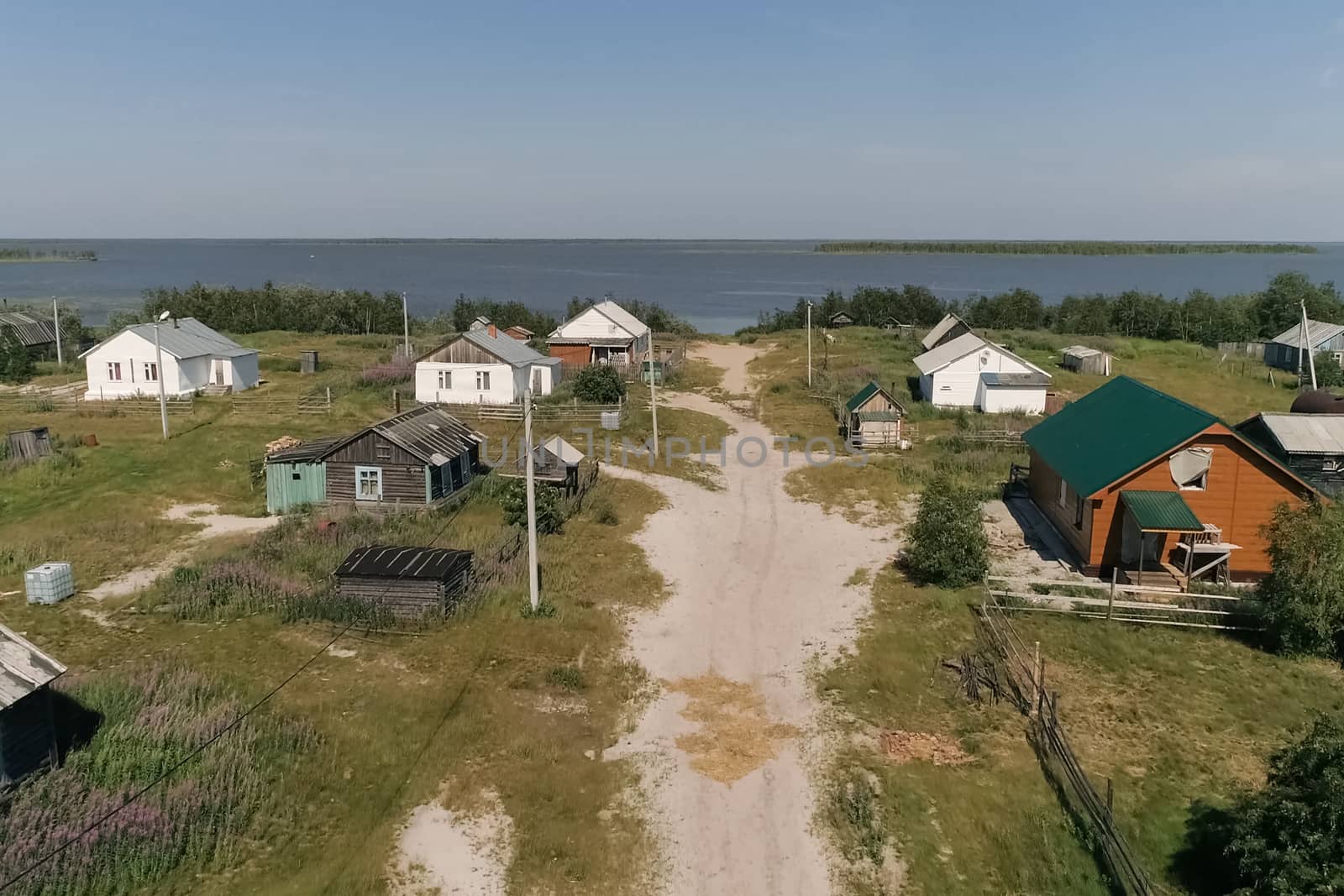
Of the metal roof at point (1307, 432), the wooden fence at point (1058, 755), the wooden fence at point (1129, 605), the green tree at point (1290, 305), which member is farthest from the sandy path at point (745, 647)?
the green tree at point (1290, 305)

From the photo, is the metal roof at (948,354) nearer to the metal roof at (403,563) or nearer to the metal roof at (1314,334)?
the metal roof at (1314,334)

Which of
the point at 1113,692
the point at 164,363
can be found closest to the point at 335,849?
the point at 1113,692

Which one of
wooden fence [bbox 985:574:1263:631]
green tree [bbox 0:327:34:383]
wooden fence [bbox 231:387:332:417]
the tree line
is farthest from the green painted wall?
the tree line

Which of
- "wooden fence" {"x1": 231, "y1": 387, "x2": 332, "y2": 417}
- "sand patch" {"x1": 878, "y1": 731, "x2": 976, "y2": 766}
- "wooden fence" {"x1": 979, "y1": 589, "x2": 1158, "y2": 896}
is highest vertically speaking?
"wooden fence" {"x1": 231, "y1": 387, "x2": 332, "y2": 417}

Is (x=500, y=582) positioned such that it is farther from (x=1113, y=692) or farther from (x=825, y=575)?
(x=1113, y=692)

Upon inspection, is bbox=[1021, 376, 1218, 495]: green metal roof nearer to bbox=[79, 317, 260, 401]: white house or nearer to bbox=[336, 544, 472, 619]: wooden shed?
bbox=[336, 544, 472, 619]: wooden shed

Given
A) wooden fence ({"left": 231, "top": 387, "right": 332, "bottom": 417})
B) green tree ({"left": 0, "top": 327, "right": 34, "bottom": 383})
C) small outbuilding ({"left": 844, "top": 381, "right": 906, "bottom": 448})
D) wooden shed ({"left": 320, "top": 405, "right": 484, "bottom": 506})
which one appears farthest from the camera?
green tree ({"left": 0, "top": 327, "right": 34, "bottom": 383})
